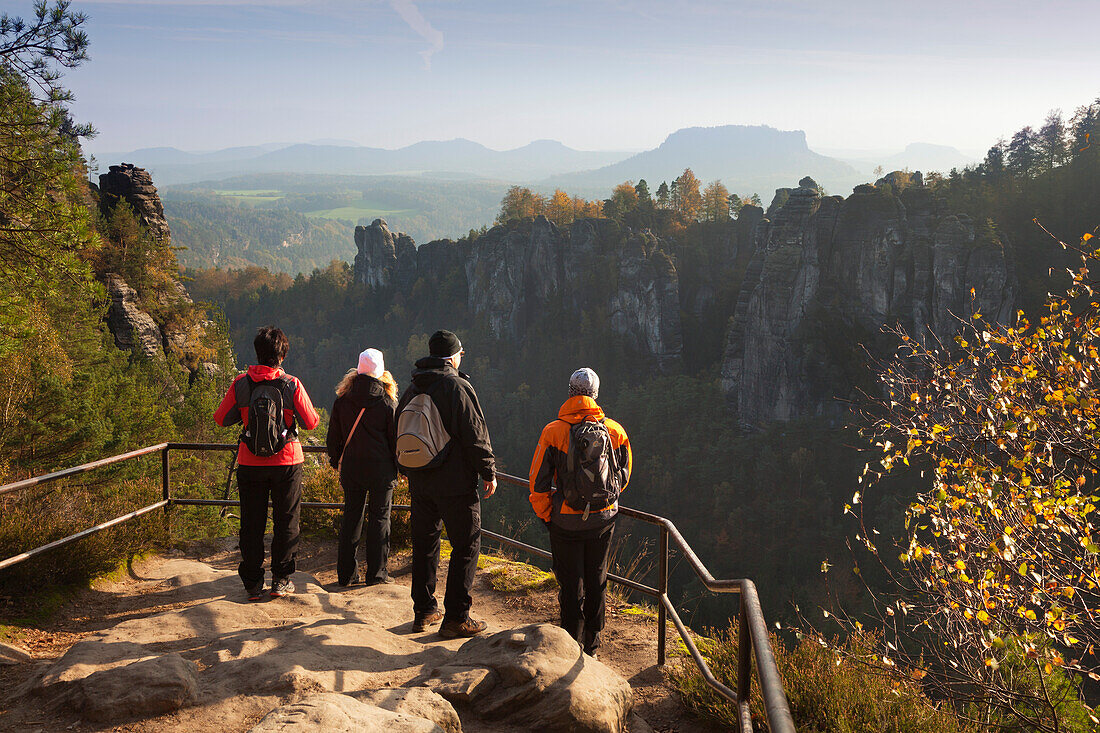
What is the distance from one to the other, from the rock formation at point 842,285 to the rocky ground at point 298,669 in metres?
54.6

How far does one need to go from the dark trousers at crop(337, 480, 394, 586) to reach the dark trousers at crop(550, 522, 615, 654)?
4.90ft

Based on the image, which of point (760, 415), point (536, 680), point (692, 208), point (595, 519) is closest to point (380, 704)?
point (536, 680)

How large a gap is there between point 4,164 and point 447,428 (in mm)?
5496

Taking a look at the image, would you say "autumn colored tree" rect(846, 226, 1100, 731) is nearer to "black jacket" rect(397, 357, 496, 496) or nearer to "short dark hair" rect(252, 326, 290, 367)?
"black jacket" rect(397, 357, 496, 496)

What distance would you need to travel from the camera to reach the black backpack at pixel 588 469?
359 centimetres

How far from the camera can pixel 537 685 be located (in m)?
3.00

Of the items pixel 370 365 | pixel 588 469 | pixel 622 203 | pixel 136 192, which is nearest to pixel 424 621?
pixel 588 469

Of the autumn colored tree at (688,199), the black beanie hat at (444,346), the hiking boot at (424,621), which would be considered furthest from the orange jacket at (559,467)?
the autumn colored tree at (688,199)

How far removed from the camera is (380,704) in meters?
2.65

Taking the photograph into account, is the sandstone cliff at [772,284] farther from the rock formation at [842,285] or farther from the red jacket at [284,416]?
the red jacket at [284,416]

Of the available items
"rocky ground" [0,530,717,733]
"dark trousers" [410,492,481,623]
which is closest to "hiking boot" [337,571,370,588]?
"rocky ground" [0,530,717,733]

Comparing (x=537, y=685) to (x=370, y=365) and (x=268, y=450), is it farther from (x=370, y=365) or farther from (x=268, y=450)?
(x=370, y=365)

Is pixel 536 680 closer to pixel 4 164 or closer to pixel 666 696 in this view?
pixel 666 696

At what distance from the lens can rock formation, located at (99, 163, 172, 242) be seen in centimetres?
3030
